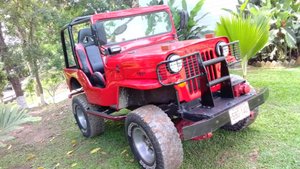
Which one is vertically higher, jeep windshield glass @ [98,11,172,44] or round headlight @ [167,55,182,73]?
jeep windshield glass @ [98,11,172,44]

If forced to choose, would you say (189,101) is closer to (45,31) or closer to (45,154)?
(45,154)

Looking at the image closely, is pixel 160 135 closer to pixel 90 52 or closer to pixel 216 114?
pixel 216 114

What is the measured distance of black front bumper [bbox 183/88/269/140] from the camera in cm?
273

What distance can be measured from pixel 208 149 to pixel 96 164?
142cm

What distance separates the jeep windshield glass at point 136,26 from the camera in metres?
4.00

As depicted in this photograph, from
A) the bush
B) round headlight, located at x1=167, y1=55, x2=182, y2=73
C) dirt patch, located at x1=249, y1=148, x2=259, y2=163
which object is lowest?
dirt patch, located at x1=249, y1=148, x2=259, y2=163

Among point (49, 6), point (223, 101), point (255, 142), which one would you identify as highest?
point (49, 6)

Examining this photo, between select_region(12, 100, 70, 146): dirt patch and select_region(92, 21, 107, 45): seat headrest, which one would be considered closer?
select_region(92, 21, 107, 45): seat headrest

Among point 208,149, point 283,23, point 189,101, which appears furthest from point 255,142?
point 283,23

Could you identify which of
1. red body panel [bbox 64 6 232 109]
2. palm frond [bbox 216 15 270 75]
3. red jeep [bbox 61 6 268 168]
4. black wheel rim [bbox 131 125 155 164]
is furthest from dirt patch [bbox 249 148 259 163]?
palm frond [bbox 216 15 270 75]

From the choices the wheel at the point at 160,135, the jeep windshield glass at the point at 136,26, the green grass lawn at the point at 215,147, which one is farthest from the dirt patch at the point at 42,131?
the wheel at the point at 160,135

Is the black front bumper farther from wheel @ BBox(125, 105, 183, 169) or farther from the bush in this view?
the bush

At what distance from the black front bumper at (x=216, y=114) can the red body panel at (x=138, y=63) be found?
219 mm

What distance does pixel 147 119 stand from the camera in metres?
2.91
